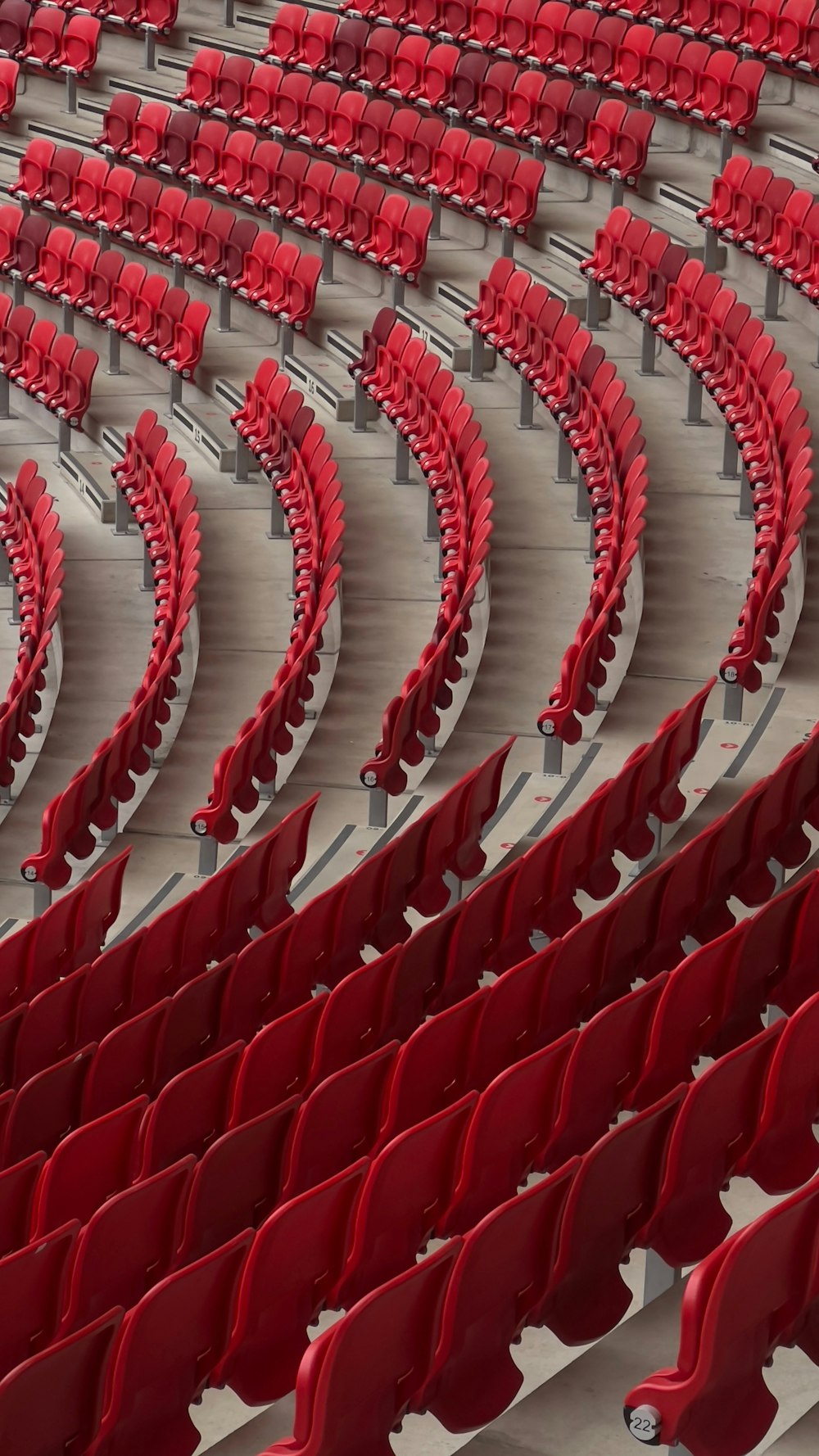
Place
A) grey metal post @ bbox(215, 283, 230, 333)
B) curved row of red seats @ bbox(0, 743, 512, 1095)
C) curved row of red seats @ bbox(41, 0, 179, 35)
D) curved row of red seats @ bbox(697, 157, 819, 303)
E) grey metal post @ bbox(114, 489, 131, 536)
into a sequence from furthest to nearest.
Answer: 1. curved row of red seats @ bbox(41, 0, 179, 35)
2. grey metal post @ bbox(215, 283, 230, 333)
3. grey metal post @ bbox(114, 489, 131, 536)
4. curved row of red seats @ bbox(697, 157, 819, 303)
5. curved row of red seats @ bbox(0, 743, 512, 1095)

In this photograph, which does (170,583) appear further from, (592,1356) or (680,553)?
(592,1356)

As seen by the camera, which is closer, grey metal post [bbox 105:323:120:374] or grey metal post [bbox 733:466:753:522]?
grey metal post [bbox 733:466:753:522]

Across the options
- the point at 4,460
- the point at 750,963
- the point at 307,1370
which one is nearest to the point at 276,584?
the point at 4,460

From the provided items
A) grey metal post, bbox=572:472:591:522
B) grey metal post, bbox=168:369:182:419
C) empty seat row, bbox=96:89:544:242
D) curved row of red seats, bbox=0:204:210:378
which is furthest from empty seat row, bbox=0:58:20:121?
grey metal post, bbox=572:472:591:522

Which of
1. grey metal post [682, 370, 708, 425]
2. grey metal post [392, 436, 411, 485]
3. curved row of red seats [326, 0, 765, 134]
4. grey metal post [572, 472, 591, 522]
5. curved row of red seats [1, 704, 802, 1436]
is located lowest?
grey metal post [392, 436, 411, 485]

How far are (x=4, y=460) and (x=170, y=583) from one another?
1.42 m

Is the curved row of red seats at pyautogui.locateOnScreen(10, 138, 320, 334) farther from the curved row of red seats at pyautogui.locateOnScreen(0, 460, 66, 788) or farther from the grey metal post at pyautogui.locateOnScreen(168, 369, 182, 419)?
the curved row of red seats at pyautogui.locateOnScreen(0, 460, 66, 788)

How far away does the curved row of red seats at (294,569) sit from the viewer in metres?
3.31

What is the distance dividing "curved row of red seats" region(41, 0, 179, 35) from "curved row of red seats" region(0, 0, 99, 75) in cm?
7

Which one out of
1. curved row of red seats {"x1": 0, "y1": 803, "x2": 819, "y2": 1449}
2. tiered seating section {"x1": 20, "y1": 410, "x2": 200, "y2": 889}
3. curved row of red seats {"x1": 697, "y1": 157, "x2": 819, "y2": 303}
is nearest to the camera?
curved row of red seats {"x1": 0, "y1": 803, "x2": 819, "y2": 1449}

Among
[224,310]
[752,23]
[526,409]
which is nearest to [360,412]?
[526,409]

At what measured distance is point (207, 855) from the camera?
3340mm

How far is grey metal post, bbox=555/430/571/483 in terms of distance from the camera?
4594 mm

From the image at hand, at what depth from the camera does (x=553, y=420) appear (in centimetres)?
494
